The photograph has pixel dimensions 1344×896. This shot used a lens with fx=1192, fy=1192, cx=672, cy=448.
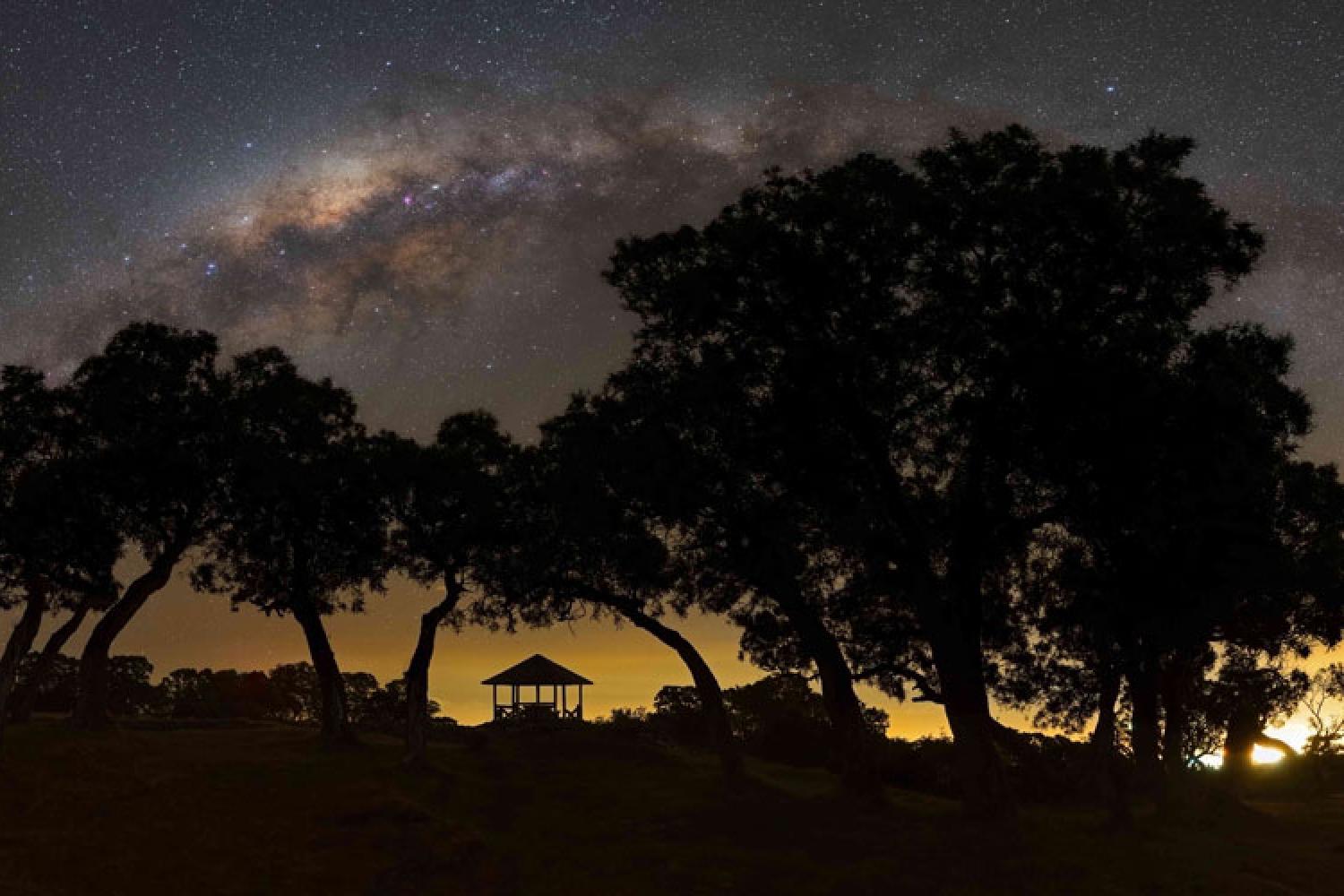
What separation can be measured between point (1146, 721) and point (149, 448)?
37.6m

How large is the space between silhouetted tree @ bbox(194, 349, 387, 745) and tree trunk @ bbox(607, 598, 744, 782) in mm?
11841

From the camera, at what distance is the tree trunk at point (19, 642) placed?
39312 mm

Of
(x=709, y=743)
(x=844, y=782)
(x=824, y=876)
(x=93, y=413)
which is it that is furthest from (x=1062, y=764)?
(x=93, y=413)

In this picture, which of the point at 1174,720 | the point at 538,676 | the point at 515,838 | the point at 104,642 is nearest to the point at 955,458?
the point at 515,838

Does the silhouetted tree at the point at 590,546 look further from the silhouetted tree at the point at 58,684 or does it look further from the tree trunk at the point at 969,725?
the silhouetted tree at the point at 58,684

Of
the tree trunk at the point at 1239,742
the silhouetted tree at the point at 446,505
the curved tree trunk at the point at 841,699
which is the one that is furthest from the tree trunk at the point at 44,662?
the tree trunk at the point at 1239,742

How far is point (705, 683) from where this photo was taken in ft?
148

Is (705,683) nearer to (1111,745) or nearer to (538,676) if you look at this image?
(1111,745)

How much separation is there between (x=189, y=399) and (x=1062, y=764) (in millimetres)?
45528

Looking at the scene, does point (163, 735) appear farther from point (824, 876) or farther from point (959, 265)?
point (959, 265)

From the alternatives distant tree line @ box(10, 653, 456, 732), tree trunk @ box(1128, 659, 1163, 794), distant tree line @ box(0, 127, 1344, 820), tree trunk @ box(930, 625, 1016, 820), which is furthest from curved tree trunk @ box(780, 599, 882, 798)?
distant tree line @ box(10, 653, 456, 732)

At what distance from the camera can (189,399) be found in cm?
4834

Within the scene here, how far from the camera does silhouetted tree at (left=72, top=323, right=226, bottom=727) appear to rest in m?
46.3

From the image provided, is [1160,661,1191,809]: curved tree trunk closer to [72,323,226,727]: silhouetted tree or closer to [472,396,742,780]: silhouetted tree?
[472,396,742,780]: silhouetted tree
